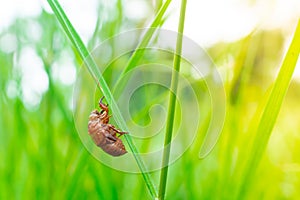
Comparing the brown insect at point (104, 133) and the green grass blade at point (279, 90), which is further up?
the brown insect at point (104, 133)

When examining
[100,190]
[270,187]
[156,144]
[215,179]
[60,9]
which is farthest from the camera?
[156,144]

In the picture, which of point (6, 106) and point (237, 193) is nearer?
point (237, 193)

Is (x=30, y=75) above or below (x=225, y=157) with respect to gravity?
above

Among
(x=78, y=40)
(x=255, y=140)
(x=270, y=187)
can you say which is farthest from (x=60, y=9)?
(x=270, y=187)

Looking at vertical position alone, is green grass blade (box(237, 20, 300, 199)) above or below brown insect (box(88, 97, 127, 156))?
below

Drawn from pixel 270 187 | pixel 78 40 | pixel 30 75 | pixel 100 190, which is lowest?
pixel 270 187

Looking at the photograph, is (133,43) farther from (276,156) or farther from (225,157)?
(276,156)

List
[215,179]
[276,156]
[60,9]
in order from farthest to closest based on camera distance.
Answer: [276,156] → [215,179] → [60,9]
